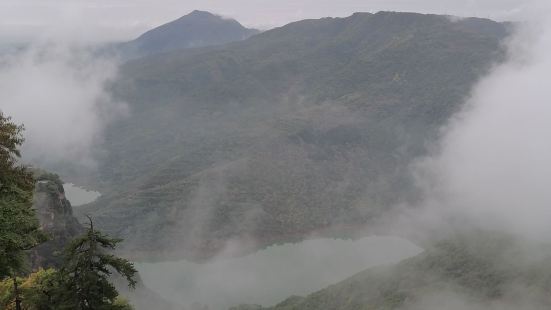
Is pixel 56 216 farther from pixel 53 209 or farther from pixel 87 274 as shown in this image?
pixel 87 274

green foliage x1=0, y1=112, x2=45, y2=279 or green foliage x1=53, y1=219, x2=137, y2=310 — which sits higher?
green foliage x1=0, y1=112, x2=45, y2=279

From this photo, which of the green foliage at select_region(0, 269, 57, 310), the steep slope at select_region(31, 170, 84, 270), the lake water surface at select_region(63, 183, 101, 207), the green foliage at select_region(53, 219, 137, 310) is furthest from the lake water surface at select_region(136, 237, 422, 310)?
the green foliage at select_region(53, 219, 137, 310)

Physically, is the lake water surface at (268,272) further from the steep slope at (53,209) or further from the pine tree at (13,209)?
the pine tree at (13,209)

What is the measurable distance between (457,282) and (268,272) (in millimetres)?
51879

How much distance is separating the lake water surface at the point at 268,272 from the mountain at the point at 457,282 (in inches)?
661

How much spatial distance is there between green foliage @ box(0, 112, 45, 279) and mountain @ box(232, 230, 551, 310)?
7334 cm

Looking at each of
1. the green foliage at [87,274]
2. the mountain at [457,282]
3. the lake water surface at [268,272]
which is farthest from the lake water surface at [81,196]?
the green foliage at [87,274]

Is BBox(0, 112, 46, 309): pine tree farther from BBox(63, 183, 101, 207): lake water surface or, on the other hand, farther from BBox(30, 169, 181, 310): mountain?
BBox(63, 183, 101, 207): lake water surface

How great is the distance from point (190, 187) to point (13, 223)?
152096 millimetres

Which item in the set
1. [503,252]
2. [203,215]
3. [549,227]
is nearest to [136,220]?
[203,215]

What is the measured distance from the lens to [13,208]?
16.5 m

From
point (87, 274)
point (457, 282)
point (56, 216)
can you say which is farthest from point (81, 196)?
point (87, 274)

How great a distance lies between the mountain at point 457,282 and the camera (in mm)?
83062

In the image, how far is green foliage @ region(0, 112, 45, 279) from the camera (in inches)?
640
